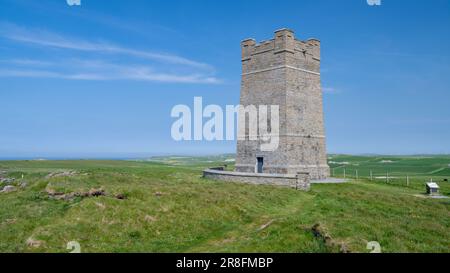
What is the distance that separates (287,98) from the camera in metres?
32.0

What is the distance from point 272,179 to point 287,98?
8229 millimetres

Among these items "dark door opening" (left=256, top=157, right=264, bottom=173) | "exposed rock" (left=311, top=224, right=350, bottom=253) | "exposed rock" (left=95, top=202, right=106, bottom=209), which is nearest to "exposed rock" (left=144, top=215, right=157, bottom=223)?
"exposed rock" (left=95, top=202, right=106, bottom=209)

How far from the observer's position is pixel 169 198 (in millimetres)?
20422

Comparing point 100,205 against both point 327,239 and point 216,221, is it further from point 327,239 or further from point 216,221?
point 327,239

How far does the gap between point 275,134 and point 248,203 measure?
12.9m

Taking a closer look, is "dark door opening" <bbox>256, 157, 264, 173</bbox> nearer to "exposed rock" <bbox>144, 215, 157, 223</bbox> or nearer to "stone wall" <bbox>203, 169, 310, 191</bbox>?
"stone wall" <bbox>203, 169, 310, 191</bbox>

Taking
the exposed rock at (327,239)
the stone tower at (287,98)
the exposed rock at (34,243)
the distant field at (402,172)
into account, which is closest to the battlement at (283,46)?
the stone tower at (287,98)

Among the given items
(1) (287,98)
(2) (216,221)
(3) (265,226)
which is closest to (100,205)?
(2) (216,221)

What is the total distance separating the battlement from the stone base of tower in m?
10.9

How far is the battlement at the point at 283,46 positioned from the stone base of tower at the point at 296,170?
10.9 meters

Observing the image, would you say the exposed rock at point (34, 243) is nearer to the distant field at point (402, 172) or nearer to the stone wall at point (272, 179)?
the stone wall at point (272, 179)

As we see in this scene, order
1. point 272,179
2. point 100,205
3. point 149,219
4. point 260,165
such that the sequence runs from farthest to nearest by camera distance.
→ point 260,165 < point 272,179 < point 100,205 < point 149,219

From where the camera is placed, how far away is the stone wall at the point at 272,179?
27.0 meters
